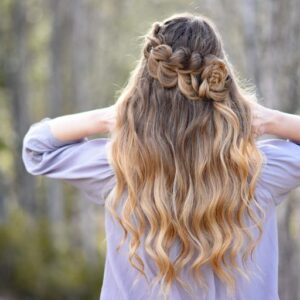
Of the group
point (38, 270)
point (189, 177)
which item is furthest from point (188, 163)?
point (38, 270)

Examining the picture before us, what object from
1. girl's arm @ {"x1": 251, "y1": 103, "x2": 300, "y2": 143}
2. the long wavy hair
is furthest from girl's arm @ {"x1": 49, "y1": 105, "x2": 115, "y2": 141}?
girl's arm @ {"x1": 251, "y1": 103, "x2": 300, "y2": 143}

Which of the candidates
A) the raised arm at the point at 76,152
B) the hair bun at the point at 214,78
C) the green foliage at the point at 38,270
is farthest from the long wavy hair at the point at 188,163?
the green foliage at the point at 38,270

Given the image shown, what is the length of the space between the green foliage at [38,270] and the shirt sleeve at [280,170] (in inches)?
Result: 581

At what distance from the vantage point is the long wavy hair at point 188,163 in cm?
319

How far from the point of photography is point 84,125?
341 cm

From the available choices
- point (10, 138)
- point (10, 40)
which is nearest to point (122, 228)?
point (10, 40)

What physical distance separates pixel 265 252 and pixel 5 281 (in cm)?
1570

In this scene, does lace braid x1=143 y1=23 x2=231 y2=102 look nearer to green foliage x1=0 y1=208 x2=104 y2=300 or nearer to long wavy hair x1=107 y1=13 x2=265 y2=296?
long wavy hair x1=107 y1=13 x2=265 y2=296

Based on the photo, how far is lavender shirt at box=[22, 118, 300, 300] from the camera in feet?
10.8

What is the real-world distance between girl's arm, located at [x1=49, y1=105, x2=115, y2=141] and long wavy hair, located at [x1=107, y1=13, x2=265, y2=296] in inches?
5.0

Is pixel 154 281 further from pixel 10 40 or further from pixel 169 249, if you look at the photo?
pixel 10 40

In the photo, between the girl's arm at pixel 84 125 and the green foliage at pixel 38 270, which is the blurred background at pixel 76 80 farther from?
the girl's arm at pixel 84 125

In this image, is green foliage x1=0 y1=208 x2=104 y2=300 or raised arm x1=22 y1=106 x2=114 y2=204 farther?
green foliage x1=0 y1=208 x2=104 y2=300

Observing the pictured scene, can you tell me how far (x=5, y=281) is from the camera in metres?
18.5
